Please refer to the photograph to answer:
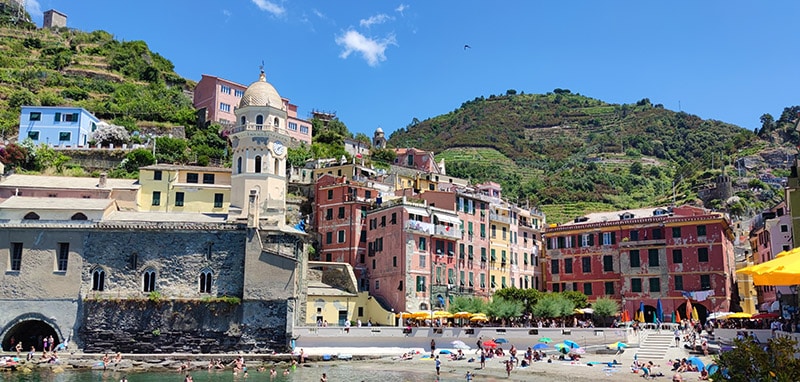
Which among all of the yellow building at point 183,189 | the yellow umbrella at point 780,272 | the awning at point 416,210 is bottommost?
the yellow umbrella at point 780,272

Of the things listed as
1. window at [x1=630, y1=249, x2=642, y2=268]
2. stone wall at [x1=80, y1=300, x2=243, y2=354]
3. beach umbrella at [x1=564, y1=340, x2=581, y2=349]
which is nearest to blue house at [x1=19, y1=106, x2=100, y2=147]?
stone wall at [x1=80, y1=300, x2=243, y2=354]

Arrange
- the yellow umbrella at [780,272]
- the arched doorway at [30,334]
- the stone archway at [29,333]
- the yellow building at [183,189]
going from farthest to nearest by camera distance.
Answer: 1. the yellow building at [183,189]
2. the arched doorway at [30,334]
3. the stone archway at [29,333]
4. the yellow umbrella at [780,272]

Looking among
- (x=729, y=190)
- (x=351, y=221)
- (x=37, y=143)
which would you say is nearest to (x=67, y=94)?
(x=37, y=143)

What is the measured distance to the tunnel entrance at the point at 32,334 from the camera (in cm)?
4439

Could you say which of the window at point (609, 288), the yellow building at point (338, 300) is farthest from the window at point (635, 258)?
the yellow building at point (338, 300)

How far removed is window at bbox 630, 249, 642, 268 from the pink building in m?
48.8

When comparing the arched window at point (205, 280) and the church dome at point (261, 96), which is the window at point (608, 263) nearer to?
the church dome at point (261, 96)

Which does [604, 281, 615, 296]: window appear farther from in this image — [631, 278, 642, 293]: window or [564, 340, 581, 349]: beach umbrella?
[564, 340, 581, 349]: beach umbrella

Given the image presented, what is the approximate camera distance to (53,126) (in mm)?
75125

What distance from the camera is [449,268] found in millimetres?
56281

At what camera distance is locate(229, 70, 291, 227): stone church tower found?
51.7 meters

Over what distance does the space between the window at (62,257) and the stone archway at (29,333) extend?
11.6ft

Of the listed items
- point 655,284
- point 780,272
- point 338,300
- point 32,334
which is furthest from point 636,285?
point 32,334

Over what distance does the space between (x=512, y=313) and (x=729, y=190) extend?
68.1 meters
